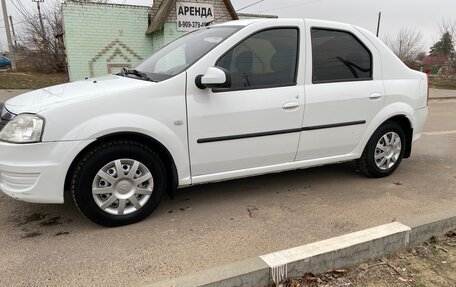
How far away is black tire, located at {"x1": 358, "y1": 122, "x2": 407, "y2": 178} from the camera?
4.54m

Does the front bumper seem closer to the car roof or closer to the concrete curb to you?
the concrete curb

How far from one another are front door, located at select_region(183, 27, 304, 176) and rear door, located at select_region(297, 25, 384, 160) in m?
0.17

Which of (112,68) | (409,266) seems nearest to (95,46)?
(112,68)

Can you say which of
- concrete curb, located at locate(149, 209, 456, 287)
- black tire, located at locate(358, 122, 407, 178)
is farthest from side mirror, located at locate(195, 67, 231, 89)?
black tire, located at locate(358, 122, 407, 178)

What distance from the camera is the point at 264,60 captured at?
12.6 ft

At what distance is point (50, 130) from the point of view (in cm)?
300

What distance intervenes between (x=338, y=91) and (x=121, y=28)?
11812 mm

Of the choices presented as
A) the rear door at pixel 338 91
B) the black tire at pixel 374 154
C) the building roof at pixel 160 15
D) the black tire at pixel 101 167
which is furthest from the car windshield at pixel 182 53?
the building roof at pixel 160 15

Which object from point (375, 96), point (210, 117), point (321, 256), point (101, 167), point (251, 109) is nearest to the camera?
point (321, 256)

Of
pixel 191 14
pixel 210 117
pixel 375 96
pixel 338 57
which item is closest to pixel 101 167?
pixel 210 117

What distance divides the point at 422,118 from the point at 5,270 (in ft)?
14.9

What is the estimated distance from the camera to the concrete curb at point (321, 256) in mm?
2488

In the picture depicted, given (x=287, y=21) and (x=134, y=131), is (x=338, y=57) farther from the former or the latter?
(x=134, y=131)

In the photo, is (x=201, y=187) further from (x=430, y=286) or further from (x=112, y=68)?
(x=112, y=68)
